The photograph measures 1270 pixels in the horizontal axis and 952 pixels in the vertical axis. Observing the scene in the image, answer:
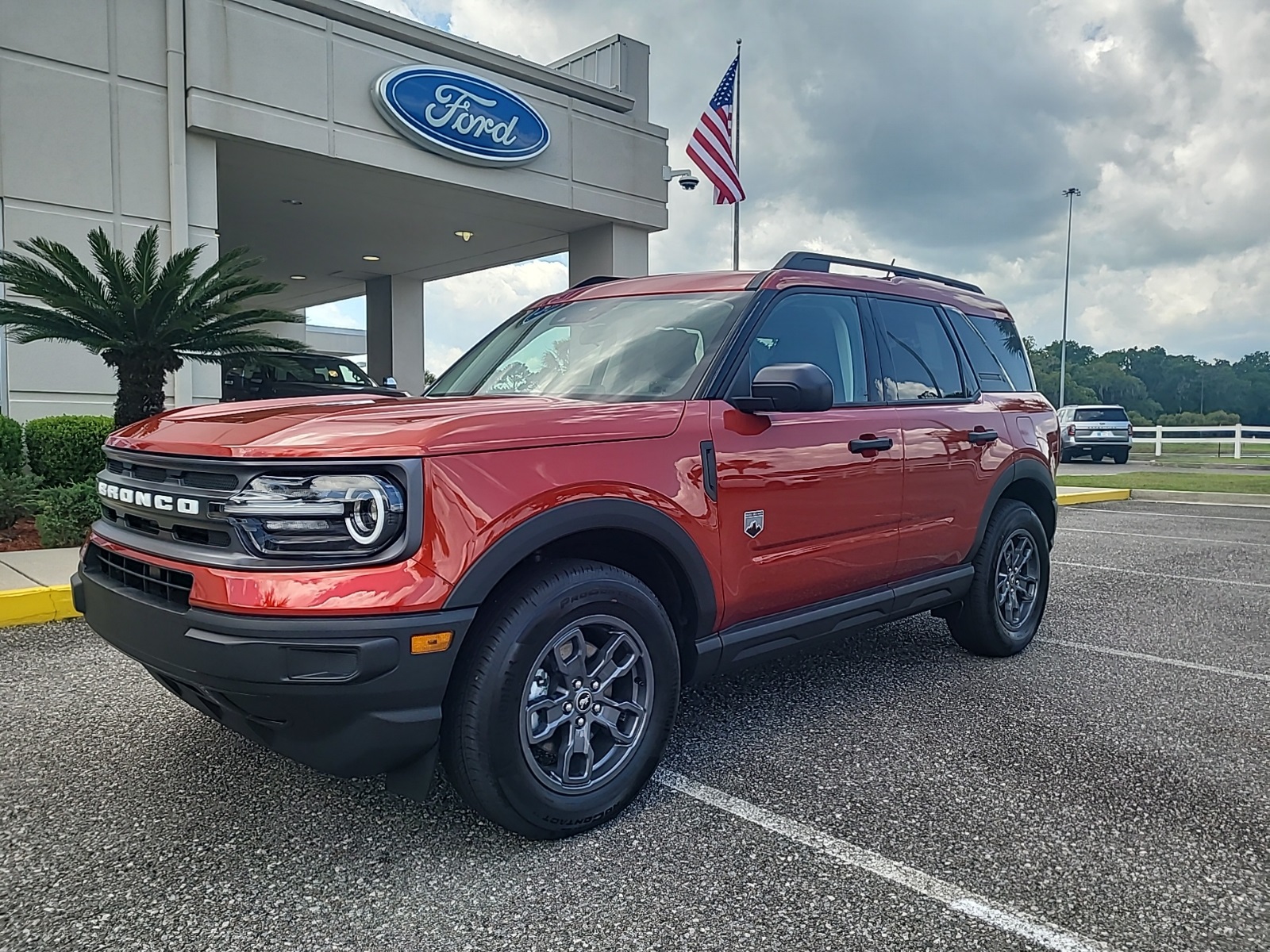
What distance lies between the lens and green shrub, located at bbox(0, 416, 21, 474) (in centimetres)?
800

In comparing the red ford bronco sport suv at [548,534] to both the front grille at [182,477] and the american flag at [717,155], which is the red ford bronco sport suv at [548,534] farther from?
the american flag at [717,155]

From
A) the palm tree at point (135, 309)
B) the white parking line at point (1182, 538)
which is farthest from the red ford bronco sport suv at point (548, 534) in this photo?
the white parking line at point (1182, 538)

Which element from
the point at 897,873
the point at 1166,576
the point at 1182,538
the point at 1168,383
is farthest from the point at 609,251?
the point at 1168,383

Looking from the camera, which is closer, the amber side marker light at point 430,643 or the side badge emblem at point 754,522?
the amber side marker light at point 430,643

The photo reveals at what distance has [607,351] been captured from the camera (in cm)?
373

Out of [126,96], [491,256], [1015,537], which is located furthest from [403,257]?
[1015,537]

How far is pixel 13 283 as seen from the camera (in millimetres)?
7676

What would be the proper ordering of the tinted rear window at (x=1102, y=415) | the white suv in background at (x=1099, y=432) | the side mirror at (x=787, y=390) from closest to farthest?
the side mirror at (x=787, y=390) → the white suv in background at (x=1099, y=432) → the tinted rear window at (x=1102, y=415)

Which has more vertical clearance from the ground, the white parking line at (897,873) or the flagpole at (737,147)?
the flagpole at (737,147)

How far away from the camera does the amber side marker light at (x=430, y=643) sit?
2.42m

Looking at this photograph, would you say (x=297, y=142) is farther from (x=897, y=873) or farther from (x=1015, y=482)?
(x=897, y=873)

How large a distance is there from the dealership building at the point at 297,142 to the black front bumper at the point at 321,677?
9024mm

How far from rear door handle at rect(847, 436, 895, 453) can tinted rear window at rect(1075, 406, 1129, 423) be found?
82.5 ft

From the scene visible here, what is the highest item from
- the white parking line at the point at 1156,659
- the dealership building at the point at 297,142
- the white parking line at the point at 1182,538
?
the dealership building at the point at 297,142
